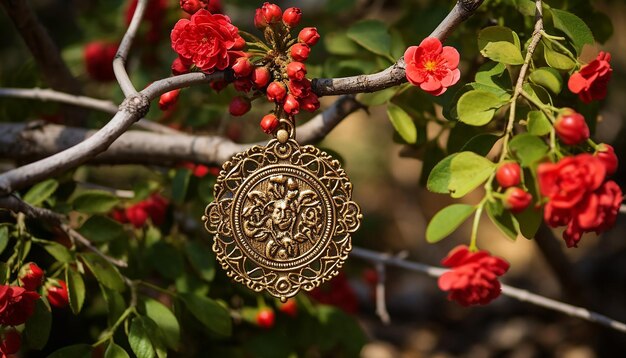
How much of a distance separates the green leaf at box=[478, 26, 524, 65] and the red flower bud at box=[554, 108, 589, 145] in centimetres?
18

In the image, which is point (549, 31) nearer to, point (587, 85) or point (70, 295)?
point (587, 85)

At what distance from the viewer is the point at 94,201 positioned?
1.40 metres

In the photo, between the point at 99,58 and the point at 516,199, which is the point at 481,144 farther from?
the point at 99,58

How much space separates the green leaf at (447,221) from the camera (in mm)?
1028

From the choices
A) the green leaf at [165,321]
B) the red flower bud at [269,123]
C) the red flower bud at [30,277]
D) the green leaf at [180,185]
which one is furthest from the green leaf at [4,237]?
the red flower bud at [269,123]

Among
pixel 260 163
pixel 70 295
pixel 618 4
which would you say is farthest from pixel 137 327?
pixel 618 4

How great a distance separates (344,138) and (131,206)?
2124mm

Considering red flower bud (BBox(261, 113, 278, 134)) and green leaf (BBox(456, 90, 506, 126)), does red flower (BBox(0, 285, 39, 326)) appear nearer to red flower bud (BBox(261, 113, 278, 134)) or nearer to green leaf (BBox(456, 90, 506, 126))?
red flower bud (BBox(261, 113, 278, 134))

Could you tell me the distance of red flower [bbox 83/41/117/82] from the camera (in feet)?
6.77

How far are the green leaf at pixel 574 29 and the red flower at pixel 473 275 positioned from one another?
412 millimetres

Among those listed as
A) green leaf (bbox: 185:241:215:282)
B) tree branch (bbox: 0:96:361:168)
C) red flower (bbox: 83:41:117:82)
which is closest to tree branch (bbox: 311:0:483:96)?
tree branch (bbox: 0:96:361:168)

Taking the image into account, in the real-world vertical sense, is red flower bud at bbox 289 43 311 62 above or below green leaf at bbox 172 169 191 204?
above

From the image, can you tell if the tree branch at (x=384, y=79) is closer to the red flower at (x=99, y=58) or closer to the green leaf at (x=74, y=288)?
the green leaf at (x=74, y=288)

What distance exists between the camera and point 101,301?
183cm
